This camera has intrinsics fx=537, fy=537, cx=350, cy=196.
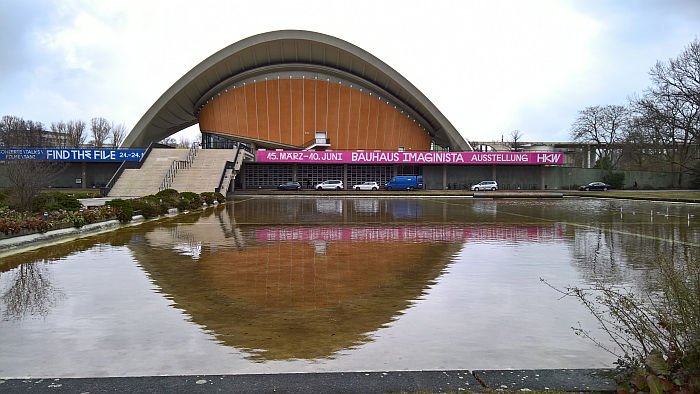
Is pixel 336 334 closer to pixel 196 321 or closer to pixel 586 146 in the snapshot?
pixel 196 321

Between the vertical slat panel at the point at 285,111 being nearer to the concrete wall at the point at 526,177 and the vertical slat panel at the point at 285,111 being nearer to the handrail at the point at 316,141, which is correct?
the handrail at the point at 316,141

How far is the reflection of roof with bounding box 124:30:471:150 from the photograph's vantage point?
58.7m

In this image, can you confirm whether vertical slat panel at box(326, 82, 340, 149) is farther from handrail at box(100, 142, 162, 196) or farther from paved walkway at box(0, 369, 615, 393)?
paved walkway at box(0, 369, 615, 393)

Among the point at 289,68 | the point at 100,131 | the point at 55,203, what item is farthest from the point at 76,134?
the point at 55,203

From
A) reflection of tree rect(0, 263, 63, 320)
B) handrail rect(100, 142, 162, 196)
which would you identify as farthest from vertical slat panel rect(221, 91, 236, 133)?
reflection of tree rect(0, 263, 63, 320)

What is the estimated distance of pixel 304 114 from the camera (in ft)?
202

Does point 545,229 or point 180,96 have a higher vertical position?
Answer: point 180,96

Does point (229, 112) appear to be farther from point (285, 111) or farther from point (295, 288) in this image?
point (295, 288)

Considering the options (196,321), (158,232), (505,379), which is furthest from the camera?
(158,232)

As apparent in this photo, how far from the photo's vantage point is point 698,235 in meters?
15.0

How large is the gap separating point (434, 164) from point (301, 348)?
49741 millimetres

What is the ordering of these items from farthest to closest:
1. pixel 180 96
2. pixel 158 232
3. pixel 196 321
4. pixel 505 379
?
1. pixel 180 96
2. pixel 158 232
3. pixel 196 321
4. pixel 505 379

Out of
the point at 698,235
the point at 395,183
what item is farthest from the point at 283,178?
the point at 698,235

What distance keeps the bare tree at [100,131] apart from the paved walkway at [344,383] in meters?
88.6
